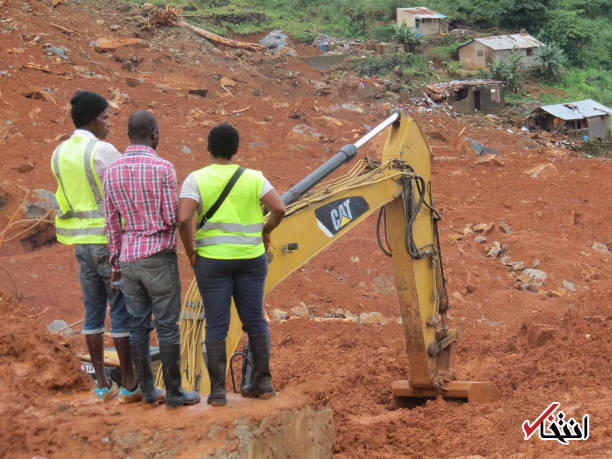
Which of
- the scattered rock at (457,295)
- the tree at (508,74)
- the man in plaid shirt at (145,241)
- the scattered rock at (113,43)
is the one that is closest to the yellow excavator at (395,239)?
the man in plaid shirt at (145,241)

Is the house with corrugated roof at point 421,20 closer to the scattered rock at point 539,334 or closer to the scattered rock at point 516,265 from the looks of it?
the scattered rock at point 516,265

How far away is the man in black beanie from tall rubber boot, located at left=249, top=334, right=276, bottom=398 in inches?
28.4

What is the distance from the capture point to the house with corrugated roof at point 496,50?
112 feet

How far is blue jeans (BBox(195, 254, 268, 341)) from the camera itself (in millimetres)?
3943

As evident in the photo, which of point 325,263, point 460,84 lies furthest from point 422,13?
point 325,263

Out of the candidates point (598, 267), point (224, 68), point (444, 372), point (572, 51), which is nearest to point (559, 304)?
point (598, 267)

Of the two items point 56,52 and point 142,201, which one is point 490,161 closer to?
point 56,52

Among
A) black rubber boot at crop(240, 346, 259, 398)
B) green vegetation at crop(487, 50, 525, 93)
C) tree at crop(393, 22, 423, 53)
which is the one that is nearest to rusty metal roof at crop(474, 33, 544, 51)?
green vegetation at crop(487, 50, 525, 93)

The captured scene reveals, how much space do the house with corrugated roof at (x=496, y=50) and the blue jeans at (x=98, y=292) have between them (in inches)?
1264

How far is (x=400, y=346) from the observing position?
8.99 m

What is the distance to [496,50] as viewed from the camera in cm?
3406

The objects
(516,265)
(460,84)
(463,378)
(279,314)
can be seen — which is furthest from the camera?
(460,84)

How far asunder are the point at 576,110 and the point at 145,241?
1054 inches

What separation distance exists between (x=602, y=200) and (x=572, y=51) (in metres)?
23.7
